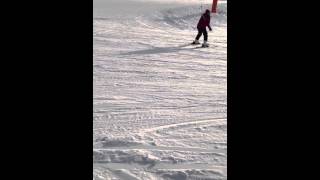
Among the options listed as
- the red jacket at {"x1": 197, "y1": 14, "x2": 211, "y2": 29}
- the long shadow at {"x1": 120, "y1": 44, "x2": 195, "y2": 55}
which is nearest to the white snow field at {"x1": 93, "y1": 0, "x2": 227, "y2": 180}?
the long shadow at {"x1": 120, "y1": 44, "x2": 195, "y2": 55}

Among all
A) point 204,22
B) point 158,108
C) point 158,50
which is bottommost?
point 158,108

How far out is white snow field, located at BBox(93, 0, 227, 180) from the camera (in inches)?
186

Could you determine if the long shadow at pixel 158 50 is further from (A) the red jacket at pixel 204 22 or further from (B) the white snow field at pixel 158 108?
(A) the red jacket at pixel 204 22

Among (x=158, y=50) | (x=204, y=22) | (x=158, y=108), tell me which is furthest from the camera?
(x=204, y=22)

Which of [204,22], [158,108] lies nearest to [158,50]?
[204,22]

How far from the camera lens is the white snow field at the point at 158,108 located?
472 centimetres

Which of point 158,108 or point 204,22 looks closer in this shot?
point 158,108

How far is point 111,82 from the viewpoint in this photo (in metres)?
8.77

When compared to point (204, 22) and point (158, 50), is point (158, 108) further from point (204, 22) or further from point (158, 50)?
point (204, 22)

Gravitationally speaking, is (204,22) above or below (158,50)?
above

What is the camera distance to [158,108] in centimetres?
707

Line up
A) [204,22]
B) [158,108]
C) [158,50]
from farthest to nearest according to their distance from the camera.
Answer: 1. [204,22]
2. [158,50]
3. [158,108]
